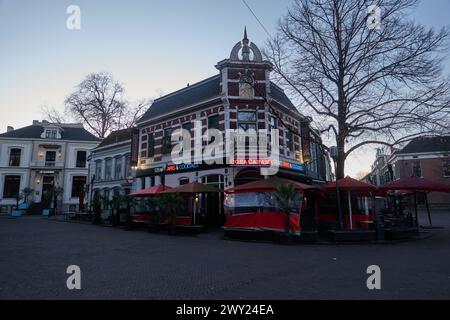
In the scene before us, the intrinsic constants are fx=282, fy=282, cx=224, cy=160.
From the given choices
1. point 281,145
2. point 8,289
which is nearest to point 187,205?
point 281,145

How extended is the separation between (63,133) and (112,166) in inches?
762

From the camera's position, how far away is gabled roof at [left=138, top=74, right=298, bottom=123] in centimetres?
2007

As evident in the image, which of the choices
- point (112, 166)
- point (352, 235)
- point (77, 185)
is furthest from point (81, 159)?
point (352, 235)

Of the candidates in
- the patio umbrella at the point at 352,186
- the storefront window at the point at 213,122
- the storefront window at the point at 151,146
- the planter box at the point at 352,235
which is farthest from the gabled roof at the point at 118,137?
the planter box at the point at 352,235

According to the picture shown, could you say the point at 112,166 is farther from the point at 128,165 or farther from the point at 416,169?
the point at 416,169

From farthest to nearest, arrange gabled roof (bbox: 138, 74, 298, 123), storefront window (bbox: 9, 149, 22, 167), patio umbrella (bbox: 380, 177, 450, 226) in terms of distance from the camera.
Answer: storefront window (bbox: 9, 149, 22, 167)
gabled roof (bbox: 138, 74, 298, 123)
patio umbrella (bbox: 380, 177, 450, 226)

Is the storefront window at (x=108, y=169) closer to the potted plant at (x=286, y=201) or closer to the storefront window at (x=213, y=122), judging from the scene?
the storefront window at (x=213, y=122)

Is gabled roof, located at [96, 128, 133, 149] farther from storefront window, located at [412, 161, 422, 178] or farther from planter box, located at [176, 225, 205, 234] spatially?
storefront window, located at [412, 161, 422, 178]

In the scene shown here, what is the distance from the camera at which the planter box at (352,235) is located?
11625mm

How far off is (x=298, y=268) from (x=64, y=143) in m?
43.3

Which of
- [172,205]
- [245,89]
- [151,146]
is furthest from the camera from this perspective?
[151,146]

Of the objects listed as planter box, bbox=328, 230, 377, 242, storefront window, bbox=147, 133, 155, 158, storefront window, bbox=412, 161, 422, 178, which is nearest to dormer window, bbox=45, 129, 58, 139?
storefront window, bbox=147, 133, 155, 158

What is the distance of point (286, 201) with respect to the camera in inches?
462

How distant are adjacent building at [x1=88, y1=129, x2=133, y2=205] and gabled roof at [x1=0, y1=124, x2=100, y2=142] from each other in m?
13.0
